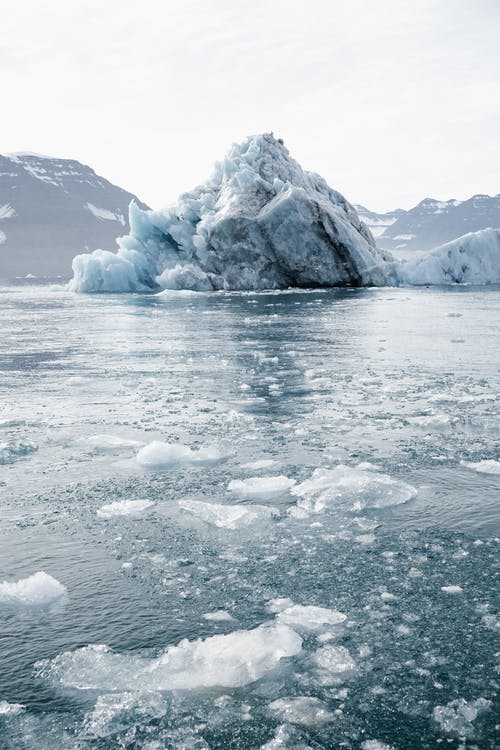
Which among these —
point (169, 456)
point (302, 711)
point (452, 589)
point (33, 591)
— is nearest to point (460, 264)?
point (169, 456)

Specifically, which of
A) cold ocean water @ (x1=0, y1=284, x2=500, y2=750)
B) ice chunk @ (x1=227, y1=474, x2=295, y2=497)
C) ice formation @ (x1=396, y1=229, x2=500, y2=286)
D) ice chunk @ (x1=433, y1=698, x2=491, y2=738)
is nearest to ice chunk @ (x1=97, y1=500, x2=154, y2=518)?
cold ocean water @ (x1=0, y1=284, x2=500, y2=750)

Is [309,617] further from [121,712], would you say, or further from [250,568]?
[121,712]

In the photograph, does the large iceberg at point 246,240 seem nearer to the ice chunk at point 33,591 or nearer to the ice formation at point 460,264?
the ice formation at point 460,264

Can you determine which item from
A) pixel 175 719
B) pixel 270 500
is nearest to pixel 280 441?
pixel 270 500

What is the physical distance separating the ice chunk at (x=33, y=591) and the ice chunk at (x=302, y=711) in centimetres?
138

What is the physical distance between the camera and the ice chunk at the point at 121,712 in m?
2.48

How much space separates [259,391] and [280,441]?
8.89 feet

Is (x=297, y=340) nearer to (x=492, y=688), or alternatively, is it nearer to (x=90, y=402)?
(x=90, y=402)

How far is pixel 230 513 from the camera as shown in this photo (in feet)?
14.7

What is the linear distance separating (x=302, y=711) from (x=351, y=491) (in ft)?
7.82

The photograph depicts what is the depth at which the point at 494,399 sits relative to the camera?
26.5 feet

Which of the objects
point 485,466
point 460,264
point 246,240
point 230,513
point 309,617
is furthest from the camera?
point 460,264

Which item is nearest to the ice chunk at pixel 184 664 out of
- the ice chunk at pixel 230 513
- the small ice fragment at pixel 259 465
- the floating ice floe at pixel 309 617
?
the floating ice floe at pixel 309 617

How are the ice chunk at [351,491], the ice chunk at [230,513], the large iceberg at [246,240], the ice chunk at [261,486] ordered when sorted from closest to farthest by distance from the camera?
the ice chunk at [230,513] → the ice chunk at [351,491] → the ice chunk at [261,486] → the large iceberg at [246,240]
